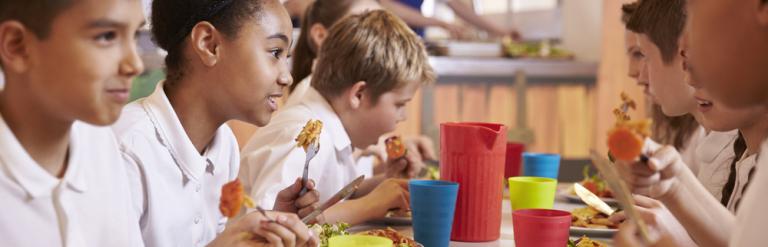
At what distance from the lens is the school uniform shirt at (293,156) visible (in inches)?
75.2

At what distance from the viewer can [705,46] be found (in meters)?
1.05

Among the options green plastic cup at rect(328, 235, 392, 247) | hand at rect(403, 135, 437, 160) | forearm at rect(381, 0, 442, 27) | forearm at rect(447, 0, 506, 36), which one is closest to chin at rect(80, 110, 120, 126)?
green plastic cup at rect(328, 235, 392, 247)

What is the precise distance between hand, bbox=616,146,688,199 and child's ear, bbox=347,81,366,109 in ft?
3.64

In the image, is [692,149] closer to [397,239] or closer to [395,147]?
[395,147]

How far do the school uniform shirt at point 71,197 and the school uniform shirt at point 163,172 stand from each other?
22cm

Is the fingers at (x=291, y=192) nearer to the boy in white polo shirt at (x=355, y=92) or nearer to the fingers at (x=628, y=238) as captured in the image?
the boy in white polo shirt at (x=355, y=92)

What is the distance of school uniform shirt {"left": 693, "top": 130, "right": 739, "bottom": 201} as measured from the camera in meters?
2.07

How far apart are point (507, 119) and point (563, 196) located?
3181 millimetres

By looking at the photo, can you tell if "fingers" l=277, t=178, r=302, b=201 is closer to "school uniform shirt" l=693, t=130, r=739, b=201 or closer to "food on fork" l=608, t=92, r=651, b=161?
"food on fork" l=608, t=92, r=651, b=161

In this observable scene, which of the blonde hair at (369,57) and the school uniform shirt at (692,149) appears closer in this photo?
the blonde hair at (369,57)

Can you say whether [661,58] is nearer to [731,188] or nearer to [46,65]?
[731,188]

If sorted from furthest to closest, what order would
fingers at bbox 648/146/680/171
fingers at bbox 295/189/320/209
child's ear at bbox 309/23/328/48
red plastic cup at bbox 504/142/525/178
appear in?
1. child's ear at bbox 309/23/328/48
2. red plastic cup at bbox 504/142/525/178
3. fingers at bbox 295/189/320/209
4. fingers at bbox 648/146/680/171

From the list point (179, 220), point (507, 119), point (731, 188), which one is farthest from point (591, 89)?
point (179, 220)

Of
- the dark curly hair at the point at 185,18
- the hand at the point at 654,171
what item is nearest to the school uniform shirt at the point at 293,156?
the dark curly hair at the point at 185,18
